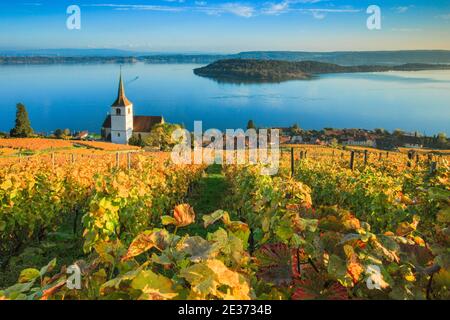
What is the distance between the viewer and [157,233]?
6.28 ft

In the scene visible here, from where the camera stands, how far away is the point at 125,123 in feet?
247

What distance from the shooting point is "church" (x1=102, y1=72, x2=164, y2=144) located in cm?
7538

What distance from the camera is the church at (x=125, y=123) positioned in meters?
75.4

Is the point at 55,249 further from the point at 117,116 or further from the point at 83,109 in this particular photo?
the point at 83,109
